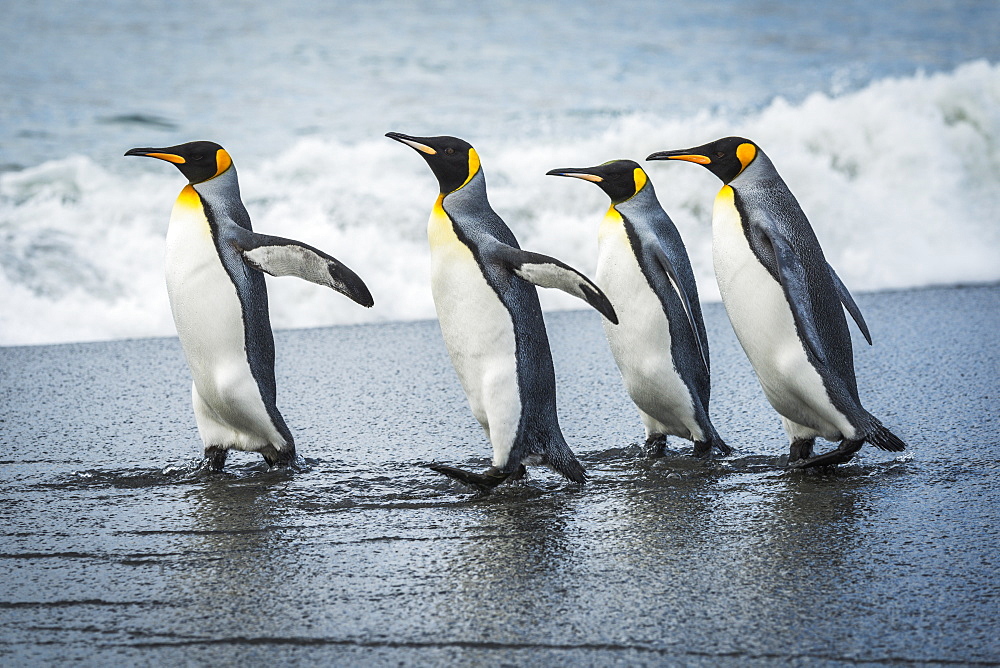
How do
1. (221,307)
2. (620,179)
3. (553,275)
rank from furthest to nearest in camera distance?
1. (620,179)
2. (221,307)
3. (553,275)

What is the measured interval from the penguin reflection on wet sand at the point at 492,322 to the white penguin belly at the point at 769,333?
62 cm

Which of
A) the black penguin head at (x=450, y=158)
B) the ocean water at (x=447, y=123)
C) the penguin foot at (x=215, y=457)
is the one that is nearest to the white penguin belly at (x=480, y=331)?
the black penguin head at (x=450, y=158)

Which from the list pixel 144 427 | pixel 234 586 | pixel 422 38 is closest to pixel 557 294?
pixel 144 427

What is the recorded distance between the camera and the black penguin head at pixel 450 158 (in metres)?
3.31

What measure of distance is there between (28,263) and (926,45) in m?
14.3

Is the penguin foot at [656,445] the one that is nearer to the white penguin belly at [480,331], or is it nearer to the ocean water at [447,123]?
the white penguin belly at [480,331]

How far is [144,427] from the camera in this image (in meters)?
4.16

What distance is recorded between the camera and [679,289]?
356cm

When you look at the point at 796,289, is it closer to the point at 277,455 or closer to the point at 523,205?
the point at 277,455

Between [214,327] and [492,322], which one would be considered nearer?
[492,322]

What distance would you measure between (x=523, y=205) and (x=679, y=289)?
5.38m

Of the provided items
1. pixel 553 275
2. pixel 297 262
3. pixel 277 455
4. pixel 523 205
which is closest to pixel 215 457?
pixel 277 455

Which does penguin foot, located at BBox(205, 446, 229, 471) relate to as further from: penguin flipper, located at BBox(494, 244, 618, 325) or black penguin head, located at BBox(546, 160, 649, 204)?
black penguin head, located at BBox(546, 160, 649, 204)

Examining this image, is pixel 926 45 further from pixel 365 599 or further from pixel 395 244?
pixel 365 599
